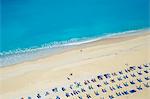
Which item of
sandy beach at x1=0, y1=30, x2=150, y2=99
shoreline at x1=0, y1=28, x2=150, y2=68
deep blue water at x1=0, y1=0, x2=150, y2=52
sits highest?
deep blue water at x1=0, y1=0, x2=150, y2=52

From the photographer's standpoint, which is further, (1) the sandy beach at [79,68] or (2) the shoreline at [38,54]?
(2) the shoreline at [38,54]

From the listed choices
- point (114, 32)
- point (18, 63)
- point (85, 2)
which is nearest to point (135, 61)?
point (114, 32)

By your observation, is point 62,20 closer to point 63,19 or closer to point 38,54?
point 63,19

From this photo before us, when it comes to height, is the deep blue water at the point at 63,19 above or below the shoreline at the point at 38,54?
above

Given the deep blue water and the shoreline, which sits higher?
the deep blue water

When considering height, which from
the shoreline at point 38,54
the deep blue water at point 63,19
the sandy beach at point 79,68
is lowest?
the sandy beach at point 79,68

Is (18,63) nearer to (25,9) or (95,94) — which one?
(25,9)

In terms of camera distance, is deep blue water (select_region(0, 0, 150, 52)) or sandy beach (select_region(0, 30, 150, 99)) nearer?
sandy beach (select_region(0, 30, 150, 99))
